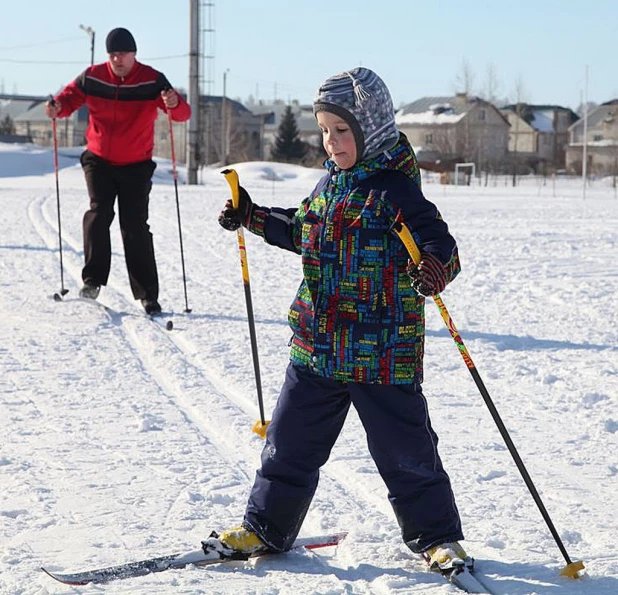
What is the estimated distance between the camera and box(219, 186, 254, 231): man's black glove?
3.47 m

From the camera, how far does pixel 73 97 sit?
7.48 m

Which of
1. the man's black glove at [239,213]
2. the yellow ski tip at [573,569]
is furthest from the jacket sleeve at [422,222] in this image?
the yellow ski tip at [573,569]

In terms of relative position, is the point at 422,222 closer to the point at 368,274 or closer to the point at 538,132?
the point at 368,274

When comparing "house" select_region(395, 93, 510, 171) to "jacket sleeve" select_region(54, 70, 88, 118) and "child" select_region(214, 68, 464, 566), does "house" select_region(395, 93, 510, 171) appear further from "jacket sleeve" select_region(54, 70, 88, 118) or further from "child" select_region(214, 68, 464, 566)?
"child" select_region(214, 68, 464, 566)

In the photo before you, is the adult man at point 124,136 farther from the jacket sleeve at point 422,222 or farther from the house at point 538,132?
the house at point 538,132

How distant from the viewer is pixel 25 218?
16.4 metres

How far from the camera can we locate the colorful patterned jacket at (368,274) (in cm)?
303

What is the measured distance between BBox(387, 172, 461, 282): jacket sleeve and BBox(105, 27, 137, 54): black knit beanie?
4.68m

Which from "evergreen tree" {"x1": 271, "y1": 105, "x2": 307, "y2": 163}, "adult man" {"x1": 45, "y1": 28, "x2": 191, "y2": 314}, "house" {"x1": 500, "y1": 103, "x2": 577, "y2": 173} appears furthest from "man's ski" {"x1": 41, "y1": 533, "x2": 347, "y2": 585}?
"house" {"x1": 500, "y1": 103, "x2": 577, "y2": 173}

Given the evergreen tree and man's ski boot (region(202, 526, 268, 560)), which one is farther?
the evergreen tree

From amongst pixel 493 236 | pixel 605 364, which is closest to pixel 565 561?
pixel 605 364

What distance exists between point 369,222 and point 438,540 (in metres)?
0.97

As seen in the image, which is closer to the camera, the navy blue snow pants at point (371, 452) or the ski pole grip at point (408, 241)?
the ski pole grip at point (408, 241)

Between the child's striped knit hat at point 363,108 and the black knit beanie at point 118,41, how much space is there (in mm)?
4459
